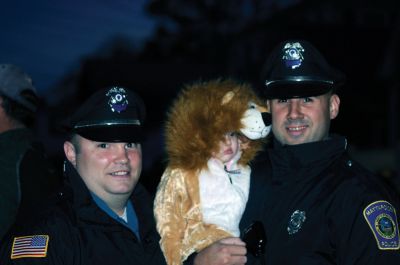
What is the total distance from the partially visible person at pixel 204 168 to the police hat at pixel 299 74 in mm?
377

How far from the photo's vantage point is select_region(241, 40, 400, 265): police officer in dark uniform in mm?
2721

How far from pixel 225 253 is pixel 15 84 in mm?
2163

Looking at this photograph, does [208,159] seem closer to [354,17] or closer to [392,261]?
[392,261]

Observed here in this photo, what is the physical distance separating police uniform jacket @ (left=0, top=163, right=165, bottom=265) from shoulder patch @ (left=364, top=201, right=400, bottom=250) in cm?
141

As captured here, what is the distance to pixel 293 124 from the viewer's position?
10.6ft

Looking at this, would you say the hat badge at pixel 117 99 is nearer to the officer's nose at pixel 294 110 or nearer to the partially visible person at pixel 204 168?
the partially visible person at pixel 204 168

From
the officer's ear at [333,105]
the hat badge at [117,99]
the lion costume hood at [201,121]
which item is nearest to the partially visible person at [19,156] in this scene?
the hat badge at [117,99]

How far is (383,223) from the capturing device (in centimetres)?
269

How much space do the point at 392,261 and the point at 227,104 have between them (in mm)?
1557

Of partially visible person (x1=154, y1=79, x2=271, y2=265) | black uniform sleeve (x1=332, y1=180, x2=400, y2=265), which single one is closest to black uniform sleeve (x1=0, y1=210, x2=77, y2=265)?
partially visible person (x1=154, y1=79, x2=271, y2=265)

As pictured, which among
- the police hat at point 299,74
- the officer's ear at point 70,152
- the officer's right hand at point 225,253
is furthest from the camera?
the officer's ear at point 70,152

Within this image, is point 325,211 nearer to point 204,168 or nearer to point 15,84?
point 204,168

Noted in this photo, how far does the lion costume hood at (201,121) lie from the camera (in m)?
3.49

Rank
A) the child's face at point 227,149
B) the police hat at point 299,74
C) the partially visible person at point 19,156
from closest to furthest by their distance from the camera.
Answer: the police hat at point 299,74 → the partially visible person at point 19,156 → the child's face at point 227,149
